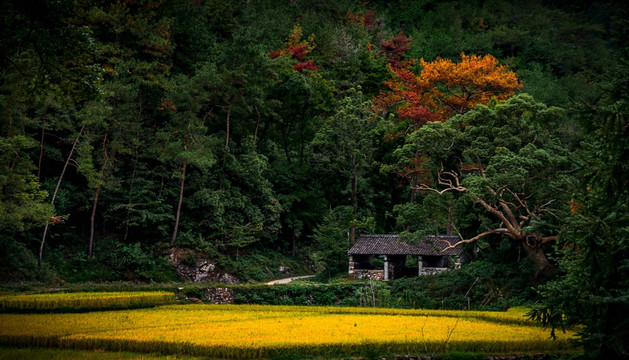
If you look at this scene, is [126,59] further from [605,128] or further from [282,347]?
[605,128]

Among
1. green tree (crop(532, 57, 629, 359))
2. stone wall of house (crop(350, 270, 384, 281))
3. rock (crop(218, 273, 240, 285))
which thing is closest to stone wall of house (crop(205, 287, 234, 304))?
rock (crop(218, 273, 240, 285))

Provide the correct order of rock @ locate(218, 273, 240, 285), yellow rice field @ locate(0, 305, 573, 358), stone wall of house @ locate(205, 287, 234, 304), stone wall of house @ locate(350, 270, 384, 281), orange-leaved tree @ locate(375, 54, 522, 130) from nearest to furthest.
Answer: yellow rice field @ locate(0, 305, 573, 358), stone wall of house @ locate(205, 287, 234, 304), stone wall of house @ locate(350, 270, 384, 281), rock @ locate(218, 273, 240, 285), orange-leaved tree @ locate(375, 54, 522, 130)

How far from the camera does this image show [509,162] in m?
26.4

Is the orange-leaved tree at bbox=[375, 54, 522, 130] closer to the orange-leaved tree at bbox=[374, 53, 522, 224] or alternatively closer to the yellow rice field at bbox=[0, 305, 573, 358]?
the orange-leaved tree at bbox=[374, 53, 522, 224]

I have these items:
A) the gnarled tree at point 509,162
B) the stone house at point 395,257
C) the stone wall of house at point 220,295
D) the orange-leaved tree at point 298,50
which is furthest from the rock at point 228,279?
the orange-leaved tree at point 298,50

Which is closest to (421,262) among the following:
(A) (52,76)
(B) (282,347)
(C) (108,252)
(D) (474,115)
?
(D) (474,115)

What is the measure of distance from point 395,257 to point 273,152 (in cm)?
1495

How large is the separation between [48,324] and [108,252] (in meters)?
18.3

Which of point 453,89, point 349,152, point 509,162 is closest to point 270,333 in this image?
point 509,162

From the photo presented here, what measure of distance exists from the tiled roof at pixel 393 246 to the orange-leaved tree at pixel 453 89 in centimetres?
949

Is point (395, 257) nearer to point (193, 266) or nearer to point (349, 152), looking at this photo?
point (349, 152)

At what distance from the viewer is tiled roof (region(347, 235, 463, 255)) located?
33.1 metres

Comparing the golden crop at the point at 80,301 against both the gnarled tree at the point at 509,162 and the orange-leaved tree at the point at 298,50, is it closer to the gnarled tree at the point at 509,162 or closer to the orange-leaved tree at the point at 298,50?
the gnarled tree at the point at 509,162

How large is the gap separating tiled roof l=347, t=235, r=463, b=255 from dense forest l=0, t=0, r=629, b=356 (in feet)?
4.71
